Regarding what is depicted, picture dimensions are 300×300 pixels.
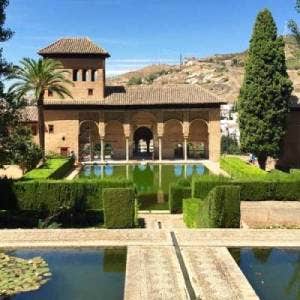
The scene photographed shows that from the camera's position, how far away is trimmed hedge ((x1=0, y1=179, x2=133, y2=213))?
20969mm

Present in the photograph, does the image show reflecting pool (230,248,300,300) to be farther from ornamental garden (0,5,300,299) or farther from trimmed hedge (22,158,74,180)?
trimmed hedge (22,158,74,180)

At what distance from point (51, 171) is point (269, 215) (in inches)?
506

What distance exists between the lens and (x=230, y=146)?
52438 mm

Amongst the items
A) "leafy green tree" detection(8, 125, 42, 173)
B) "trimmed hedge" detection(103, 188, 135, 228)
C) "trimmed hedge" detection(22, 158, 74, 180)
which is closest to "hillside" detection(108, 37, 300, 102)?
"trimmed hedge" detection(22, 158, 74, 180)

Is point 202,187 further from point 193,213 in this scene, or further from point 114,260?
point 114,260

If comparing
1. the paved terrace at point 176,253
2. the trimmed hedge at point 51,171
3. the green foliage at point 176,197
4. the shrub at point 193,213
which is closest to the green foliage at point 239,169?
the green foliage at point 176,197

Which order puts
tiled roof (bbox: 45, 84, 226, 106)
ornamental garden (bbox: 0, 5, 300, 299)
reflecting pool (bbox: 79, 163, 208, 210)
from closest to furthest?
ornamental garden (bbox: 0, 5, 300, 299), reflecting pool (bbox: 79, 163, 208, 210), tiled roof (bbox: 45, 84, 226, 106)

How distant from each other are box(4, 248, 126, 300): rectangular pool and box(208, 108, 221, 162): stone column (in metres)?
31.4

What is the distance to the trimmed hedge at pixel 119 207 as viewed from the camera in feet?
53.0

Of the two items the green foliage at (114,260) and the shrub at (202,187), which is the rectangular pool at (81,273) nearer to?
the green foliage at (114,260)

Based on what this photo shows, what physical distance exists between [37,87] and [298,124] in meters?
19.2

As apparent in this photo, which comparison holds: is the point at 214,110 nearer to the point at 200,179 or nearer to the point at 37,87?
the point at 37,87

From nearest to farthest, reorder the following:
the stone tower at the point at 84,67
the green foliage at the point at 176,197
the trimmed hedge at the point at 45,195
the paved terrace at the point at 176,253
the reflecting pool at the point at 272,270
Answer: the paved terrace at the point at 176,253 → the reflecting pool at the point at 272,270 → the trimmed hedge at the point at 45,195 → the green foliage at the point at 176,197 → the stone tower at the point at 84,67

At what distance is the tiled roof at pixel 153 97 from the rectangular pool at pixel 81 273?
31.1m
